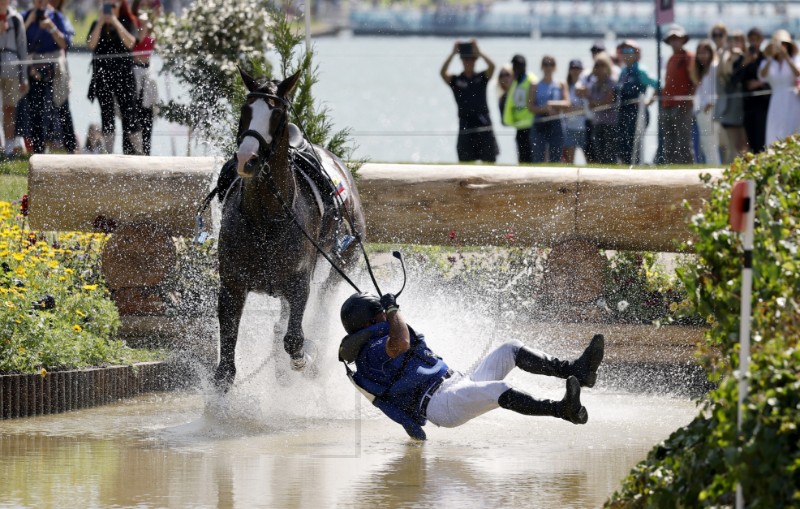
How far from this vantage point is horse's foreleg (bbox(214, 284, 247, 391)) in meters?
8.98

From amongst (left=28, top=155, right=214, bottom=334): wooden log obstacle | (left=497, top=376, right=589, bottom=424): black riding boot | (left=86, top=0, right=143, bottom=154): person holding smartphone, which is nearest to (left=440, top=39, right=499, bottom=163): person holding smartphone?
(left=86, top=0, right=143, bottom=154): person holding smartphone

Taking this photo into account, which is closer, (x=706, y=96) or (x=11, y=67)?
(x=11, y=67)

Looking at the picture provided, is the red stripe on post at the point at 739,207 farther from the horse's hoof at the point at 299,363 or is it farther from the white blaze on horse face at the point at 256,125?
the horse's hoof at the point at 299,363

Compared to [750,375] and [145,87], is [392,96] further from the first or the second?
[750,375]

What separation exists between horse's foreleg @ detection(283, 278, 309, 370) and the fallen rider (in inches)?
40.9

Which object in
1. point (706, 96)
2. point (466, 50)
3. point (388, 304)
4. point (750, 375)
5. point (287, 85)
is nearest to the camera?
point (750, 375)

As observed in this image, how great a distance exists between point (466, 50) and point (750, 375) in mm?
12916

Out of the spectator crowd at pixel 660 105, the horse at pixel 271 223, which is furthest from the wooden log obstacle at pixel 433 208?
the spectator crowd at pixel 660 105

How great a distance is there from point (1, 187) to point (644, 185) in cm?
653

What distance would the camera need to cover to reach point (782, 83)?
1658 centimetres

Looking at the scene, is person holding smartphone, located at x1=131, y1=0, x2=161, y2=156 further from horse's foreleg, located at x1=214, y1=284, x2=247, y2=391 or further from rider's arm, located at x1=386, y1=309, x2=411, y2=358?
rider's arm, located at x1=386, y1=309, x2=411, y2=358

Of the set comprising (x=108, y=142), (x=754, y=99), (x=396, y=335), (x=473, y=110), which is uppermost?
(x=754, y=99)

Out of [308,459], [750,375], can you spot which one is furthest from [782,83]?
[750,375]

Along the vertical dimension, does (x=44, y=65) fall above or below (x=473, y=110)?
above
